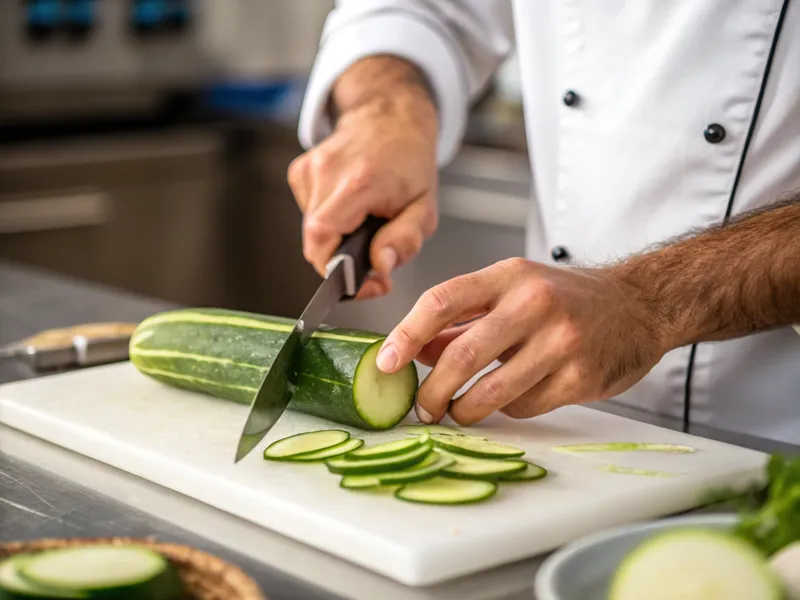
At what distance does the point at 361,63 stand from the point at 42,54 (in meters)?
2.09

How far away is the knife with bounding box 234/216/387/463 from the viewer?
1.26 m

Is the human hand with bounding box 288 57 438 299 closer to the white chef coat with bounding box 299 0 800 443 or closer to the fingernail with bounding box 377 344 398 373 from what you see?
the white chef coat with bounding box 299 0 800 443

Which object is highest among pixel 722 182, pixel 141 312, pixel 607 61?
pixel 607 61

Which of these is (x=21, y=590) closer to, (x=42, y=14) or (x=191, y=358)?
(x=191, y=358)

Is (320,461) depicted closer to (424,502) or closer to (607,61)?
(424,502)

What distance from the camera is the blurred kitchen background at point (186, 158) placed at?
3518mm

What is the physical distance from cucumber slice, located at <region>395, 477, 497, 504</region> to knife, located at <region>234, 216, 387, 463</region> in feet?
0.68

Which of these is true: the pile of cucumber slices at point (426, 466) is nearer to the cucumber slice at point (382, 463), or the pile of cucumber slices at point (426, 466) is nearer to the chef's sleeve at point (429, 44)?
the cucumber slice at point (382, 463)

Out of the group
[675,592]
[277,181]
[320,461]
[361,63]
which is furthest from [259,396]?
[277,181]

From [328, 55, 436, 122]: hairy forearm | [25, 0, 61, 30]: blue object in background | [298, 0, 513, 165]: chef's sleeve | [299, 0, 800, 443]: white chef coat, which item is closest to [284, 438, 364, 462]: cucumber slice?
[299, 0, 800, 443]: white chef coat

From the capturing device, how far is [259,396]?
1.27 meters

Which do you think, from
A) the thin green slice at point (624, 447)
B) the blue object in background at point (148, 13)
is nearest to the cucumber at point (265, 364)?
the thin green slice at point (624, 447)

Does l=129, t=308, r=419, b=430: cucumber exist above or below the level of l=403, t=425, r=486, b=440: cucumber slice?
above

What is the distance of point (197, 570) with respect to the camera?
0.94 m
